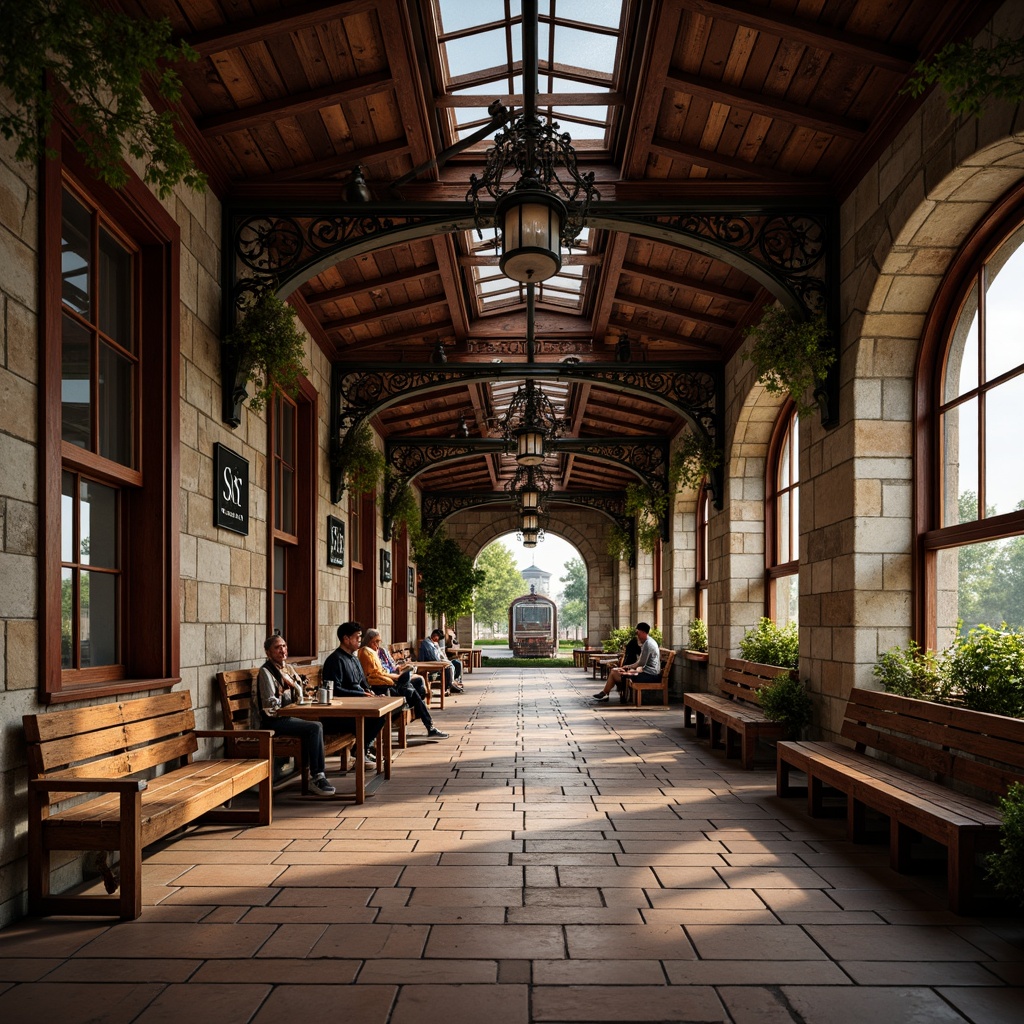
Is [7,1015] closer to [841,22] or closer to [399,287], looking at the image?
[841,22]

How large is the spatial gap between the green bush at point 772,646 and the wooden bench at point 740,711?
13 centimetres

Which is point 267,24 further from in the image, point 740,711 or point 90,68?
point 740,711

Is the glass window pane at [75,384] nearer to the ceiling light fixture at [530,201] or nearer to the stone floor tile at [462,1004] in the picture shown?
the ceiling light fixture at [530,201]

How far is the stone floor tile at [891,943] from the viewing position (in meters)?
2.88

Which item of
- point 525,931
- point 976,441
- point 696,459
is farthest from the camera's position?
point 696,459

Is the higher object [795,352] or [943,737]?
[795,352]

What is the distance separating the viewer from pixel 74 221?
3992 mm

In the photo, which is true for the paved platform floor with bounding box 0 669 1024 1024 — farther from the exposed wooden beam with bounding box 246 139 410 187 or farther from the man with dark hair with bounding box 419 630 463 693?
the man with dark hair with bounding box 419 630 463 693

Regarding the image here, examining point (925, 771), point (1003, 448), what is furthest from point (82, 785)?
point (1003, 448)

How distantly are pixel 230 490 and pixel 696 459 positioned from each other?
5.22m

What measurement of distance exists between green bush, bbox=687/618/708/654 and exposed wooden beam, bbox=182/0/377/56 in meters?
8.40

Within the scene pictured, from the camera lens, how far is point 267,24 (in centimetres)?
429

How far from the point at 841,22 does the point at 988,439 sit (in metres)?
2.11

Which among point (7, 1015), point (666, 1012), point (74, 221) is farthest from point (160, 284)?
point (666, 1012)
